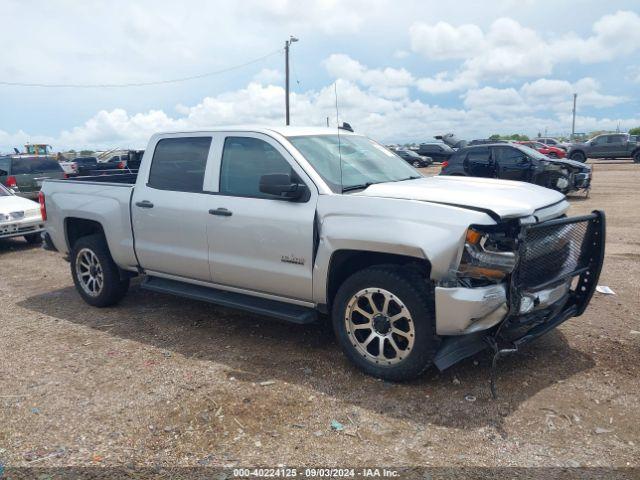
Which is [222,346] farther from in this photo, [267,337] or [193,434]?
[193,434]

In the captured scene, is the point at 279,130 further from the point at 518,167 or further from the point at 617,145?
the point at 617,145

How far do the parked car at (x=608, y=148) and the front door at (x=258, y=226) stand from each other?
99.8 feet

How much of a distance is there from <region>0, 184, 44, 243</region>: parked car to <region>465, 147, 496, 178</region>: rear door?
34.6 ft

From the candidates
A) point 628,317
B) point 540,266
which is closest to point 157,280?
point 540,266

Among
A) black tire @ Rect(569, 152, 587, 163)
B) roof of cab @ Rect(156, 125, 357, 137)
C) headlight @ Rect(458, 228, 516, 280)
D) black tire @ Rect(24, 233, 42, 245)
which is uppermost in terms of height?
roof of cab @ Rect(156, 125, 357, 137)

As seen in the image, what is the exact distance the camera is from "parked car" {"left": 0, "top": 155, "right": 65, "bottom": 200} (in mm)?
13273

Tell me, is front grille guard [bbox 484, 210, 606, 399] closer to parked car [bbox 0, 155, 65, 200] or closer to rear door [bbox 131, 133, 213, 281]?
rear door [bbox 131, 133, 213, 281]

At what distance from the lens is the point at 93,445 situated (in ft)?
11.0

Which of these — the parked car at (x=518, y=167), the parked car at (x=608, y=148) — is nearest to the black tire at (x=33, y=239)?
the parked car at (x=518, y=167)

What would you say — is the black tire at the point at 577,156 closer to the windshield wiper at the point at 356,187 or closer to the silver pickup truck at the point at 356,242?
the silver pickup truck at the point at 356,242

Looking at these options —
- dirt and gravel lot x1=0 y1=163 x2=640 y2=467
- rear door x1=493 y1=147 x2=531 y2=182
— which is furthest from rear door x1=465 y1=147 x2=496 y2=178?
dirt and gravel lot x1=0 y1=163 x2=640 y2=467

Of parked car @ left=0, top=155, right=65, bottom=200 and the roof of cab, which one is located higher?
the roof of cab

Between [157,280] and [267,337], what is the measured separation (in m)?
1.34

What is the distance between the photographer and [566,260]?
13.7 feet
